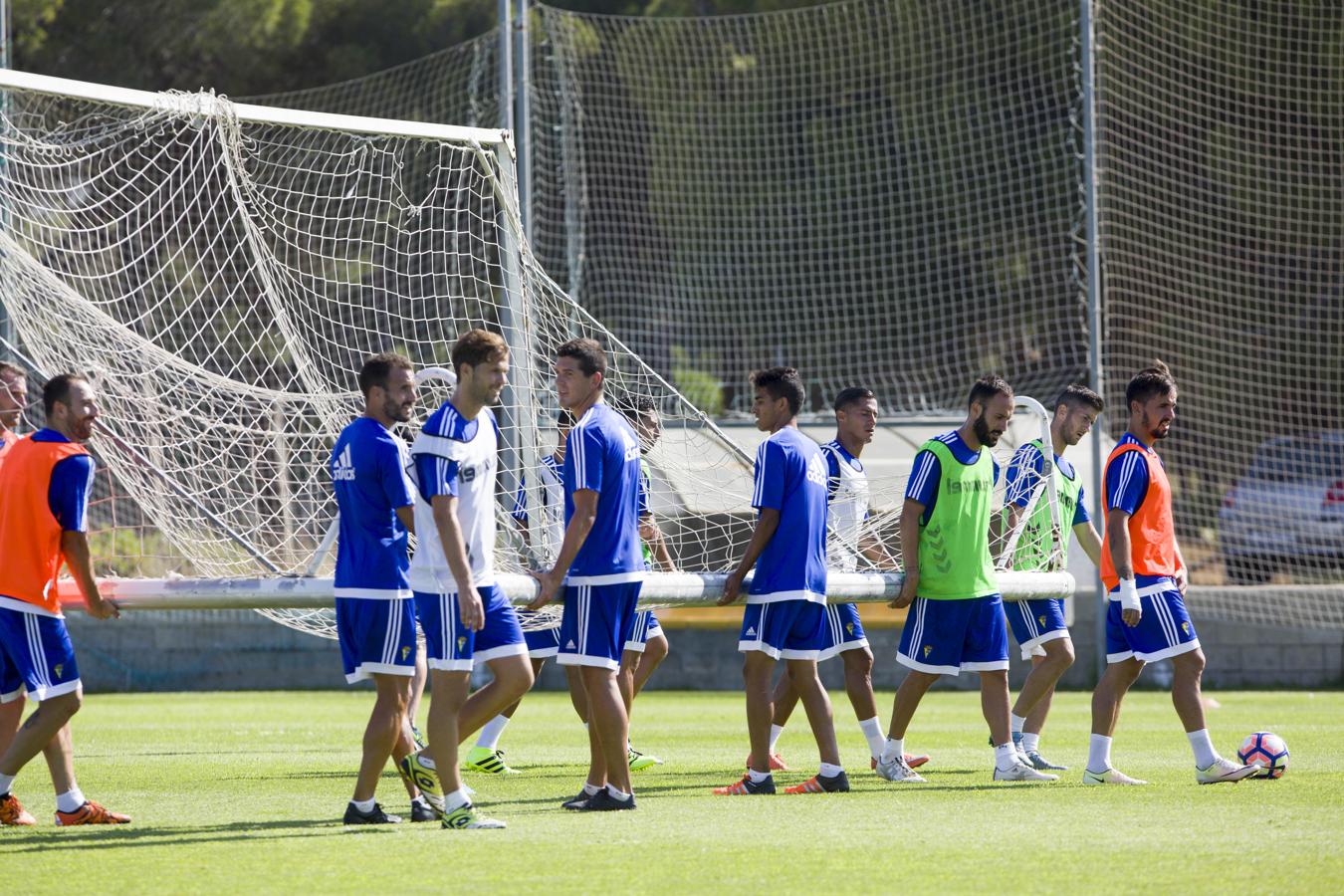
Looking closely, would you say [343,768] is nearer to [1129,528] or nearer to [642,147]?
[1129,528]

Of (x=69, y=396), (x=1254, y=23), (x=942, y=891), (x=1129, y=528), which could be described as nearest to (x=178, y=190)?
(x=69, y=396)

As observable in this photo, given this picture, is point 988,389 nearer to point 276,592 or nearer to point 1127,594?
point 1127,594

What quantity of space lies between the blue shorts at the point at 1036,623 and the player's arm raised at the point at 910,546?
1.38 metres

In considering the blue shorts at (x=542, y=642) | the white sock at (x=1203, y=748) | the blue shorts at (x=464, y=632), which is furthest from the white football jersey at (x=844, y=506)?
the blue shorts at (x=464, y=632)

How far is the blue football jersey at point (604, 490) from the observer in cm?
802

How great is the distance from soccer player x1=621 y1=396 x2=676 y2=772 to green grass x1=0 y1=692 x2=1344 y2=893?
0.55 m

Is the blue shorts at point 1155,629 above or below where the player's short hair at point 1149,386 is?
below

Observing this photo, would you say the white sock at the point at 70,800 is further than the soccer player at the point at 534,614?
No

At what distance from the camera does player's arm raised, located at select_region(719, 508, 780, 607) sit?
8.91 meters

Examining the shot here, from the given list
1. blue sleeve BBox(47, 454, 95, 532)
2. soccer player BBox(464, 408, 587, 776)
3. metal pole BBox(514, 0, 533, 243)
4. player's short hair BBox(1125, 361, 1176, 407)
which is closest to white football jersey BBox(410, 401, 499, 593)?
blue sleeve BBox(47, 454, 95, 532)

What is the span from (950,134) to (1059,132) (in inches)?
58.9

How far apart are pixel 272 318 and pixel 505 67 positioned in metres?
6.89

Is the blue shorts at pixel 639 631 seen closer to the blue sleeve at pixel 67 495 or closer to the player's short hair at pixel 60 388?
the blue sleeve at pixel 67 495

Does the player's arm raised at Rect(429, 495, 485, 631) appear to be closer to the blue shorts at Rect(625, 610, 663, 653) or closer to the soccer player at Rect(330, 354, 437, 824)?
the soccer player at Rect(330, 354, 437, 824)
